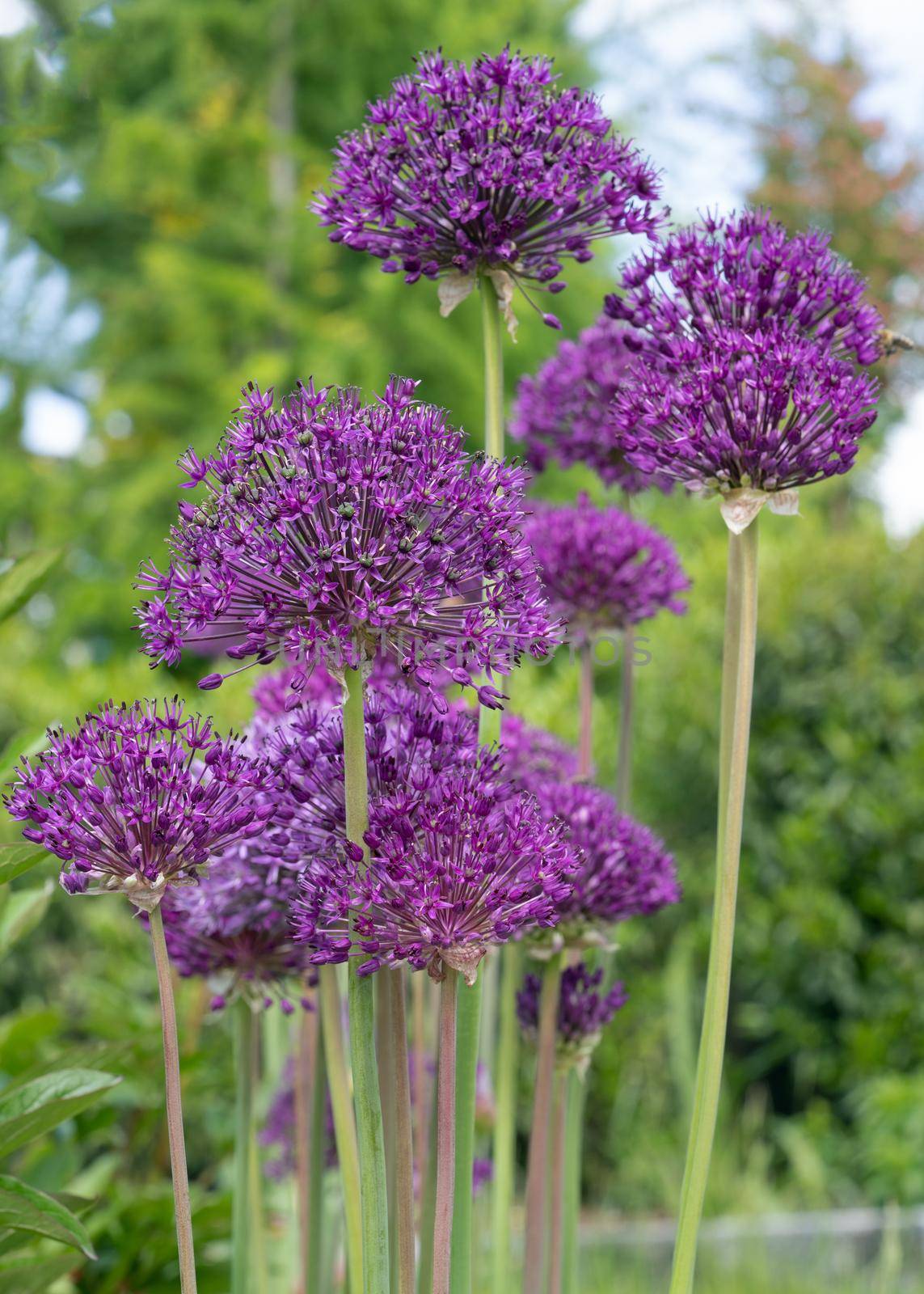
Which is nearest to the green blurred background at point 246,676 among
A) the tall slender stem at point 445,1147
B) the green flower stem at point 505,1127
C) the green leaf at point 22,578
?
the green leaf at point 22,578

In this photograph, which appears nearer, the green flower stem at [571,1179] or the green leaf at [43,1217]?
the green leaf at [43,1217]

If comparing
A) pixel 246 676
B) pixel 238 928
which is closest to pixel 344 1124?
pixel 238 928

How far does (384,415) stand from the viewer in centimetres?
126

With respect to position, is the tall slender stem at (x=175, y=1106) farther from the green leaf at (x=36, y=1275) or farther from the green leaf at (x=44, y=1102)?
the green leaf at (x=36, y=1275)

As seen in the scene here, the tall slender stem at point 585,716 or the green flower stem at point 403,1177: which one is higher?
the tall slender stem at point 585,716

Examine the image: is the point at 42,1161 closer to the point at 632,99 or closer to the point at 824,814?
the point at 824,814

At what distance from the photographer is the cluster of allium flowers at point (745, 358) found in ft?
4.64

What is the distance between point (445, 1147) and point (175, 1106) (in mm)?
255

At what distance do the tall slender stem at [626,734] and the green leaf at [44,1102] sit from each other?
92cm

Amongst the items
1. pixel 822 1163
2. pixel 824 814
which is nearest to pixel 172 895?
pixel 824 814

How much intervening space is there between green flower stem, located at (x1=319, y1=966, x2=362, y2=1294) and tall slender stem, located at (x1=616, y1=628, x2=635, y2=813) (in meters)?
0.76

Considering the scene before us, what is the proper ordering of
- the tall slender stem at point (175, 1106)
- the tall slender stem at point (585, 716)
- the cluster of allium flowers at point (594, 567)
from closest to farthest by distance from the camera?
1. the tall slender stem at point (175, 1106)
2. the tall slender stem at point (585, 716)
3. the cluster of allium flowers at point (594, 567)

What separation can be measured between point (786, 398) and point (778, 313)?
19 centimetres

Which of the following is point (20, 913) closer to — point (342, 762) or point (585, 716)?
point (585, 716)
